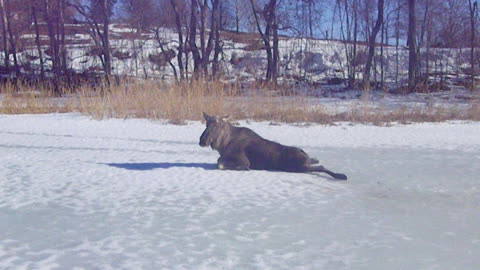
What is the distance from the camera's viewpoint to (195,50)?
2161 centimetres

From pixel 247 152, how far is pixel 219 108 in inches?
215

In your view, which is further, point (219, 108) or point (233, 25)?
point (233, 25)

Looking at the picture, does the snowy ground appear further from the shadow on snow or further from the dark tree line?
the dark tree line

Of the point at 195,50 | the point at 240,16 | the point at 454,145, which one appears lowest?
the point at 454,145

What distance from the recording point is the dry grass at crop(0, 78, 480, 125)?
34.4 ft

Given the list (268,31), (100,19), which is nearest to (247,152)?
(268,31)

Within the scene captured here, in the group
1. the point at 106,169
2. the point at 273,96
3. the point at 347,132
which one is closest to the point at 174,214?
the point at 106,169

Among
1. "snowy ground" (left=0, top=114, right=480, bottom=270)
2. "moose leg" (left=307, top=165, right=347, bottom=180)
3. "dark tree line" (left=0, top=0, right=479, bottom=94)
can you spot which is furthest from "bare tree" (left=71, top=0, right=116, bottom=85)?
"moose leg" (left=307, top=165, right=347, bottom=180)

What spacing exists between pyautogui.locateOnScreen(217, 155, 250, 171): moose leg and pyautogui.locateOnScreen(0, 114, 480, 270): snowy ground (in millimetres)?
133

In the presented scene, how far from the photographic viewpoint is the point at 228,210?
3.61 metres

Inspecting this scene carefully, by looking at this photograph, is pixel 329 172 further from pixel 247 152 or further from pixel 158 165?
pixel 158 165

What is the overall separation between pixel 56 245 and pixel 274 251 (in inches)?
49.5

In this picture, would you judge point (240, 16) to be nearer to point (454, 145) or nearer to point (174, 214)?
point (454, 145)

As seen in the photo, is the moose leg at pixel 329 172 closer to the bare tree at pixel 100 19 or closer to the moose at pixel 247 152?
the moose at pixel 247 152
